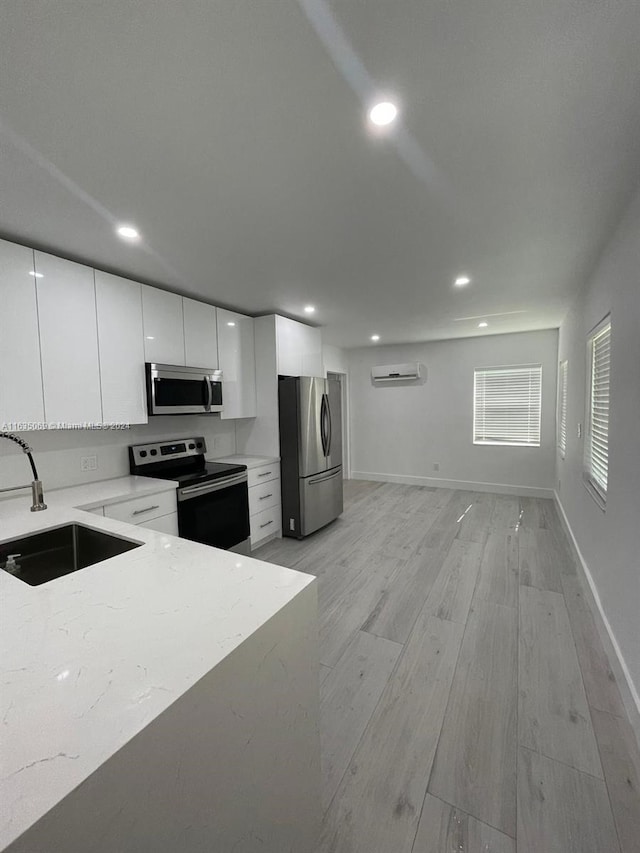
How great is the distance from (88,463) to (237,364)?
1591 millimetres

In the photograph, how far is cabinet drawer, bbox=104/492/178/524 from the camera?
7.54 feet

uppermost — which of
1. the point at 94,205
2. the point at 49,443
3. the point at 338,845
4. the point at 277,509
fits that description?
the point at 94,205

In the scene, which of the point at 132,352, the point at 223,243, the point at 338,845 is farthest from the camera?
the point at 132,352

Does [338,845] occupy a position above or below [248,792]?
below

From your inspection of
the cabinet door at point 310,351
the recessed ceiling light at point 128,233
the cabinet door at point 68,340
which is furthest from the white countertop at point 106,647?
the cabinet door at point 310,351

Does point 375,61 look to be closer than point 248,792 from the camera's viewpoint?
No

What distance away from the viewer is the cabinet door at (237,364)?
347cm

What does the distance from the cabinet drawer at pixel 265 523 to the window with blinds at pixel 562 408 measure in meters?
3.31

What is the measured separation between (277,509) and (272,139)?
3.17m

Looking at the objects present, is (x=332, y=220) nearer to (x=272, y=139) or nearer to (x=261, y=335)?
(x=272, y=139)

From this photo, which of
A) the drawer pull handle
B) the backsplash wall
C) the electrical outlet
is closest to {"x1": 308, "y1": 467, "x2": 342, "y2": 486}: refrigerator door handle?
the backsplash wall

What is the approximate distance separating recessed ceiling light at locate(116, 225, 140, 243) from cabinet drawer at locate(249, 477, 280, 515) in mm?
2211

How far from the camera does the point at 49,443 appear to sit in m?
A: 2.48

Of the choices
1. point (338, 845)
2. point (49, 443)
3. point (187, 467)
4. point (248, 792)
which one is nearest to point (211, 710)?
point (248, 792)
